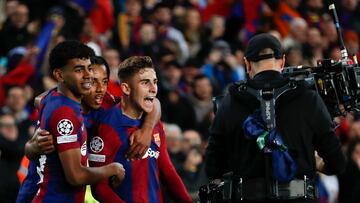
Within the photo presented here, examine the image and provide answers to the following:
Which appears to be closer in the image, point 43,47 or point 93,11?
point 43,47

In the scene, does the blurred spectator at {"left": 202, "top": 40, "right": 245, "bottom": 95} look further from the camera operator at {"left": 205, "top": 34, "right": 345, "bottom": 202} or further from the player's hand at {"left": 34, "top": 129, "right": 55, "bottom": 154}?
the player's hand at {"left": 34, "top": 129, "right": 55, "bottom": 154}

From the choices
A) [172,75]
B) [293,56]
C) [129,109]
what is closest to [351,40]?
[293,56]

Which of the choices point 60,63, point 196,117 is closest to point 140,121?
point 60,63

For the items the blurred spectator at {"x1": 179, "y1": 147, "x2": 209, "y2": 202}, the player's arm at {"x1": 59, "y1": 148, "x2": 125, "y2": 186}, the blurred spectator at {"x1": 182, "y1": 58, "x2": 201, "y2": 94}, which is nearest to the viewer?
the player's arm at {"x1": 59, "y1": 148, "x2": 125, "y2": 186}

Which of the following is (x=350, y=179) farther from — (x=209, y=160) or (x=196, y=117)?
(x=209, y=160)

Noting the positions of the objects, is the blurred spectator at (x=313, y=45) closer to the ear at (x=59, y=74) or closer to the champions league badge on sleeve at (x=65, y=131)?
Result: the ear at (x=59, y=74)

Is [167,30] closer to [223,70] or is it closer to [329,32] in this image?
[223,70]

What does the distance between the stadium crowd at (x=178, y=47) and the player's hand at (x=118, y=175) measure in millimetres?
3934

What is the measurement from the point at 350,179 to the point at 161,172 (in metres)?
5.10

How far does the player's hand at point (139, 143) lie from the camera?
7402 mm

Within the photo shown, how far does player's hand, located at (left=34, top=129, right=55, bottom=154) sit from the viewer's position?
6.89 m

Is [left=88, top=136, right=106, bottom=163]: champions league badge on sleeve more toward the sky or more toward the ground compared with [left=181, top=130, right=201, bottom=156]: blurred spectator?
more toward the ground

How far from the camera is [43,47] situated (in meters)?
13.8

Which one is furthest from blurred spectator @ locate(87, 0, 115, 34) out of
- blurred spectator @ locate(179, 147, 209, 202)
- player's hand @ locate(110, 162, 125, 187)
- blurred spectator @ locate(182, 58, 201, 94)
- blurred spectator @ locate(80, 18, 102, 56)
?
player's hand @ locate(110, 162, 125, 187)
